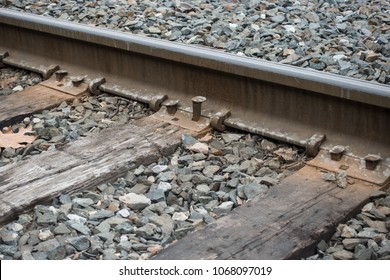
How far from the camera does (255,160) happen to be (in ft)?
13.7

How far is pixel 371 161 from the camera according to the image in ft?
12.6

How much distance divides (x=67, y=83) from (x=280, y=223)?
103 inches

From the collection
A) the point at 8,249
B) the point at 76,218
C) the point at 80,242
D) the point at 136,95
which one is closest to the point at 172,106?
the point at 136,95

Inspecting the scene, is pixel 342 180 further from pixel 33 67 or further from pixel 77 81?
pixel 33 67

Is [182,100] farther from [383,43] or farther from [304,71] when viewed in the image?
[383,43]

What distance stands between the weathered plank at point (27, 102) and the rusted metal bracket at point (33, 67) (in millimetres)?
230

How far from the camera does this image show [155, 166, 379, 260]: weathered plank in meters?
3.21

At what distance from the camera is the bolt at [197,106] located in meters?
4.58

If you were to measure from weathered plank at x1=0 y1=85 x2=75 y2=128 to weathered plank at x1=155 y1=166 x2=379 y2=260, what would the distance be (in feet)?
6.56

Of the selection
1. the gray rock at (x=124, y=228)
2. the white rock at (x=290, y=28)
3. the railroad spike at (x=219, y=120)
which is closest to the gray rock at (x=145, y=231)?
the gray rock at (x=124, y=228)

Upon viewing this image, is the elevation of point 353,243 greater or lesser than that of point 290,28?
lesser

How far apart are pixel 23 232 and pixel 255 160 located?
4.32 feet

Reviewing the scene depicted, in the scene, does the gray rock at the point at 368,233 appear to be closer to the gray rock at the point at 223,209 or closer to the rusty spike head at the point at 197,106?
the gray rock at the point at 223,209

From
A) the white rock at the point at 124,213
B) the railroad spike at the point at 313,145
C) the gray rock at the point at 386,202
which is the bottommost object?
the white rock at the point at 124,213
